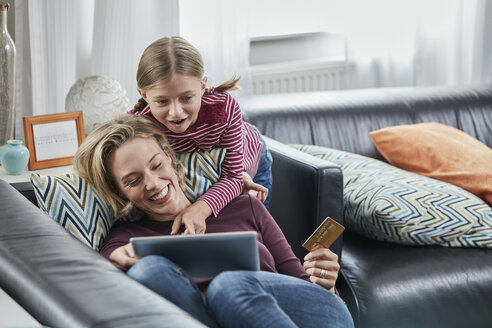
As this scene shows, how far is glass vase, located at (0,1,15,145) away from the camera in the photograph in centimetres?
210

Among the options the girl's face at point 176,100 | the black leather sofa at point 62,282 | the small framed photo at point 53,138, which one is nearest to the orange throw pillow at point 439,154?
the girl's face at point 176,100

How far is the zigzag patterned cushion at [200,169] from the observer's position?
177 centimetres

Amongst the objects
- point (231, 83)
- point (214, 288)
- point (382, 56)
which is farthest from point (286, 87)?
point (214, 288)

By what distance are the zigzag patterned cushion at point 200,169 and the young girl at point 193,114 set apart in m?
0.02

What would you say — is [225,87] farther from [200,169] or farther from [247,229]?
[247,229]

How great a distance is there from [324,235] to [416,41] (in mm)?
2183

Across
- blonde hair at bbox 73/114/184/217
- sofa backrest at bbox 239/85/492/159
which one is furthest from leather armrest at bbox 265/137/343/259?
blonde hair at bbox 73/114/184/217

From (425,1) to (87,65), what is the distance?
176 cm

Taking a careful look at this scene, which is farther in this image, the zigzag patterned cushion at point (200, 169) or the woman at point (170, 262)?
the zigzag patterned cushion at point (200, 169)

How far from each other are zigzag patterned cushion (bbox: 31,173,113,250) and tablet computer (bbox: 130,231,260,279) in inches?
13.5

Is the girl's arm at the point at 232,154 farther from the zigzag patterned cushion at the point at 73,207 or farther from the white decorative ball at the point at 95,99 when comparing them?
the white decorative ball at the point at 95,99

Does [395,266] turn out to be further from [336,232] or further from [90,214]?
[90,214]

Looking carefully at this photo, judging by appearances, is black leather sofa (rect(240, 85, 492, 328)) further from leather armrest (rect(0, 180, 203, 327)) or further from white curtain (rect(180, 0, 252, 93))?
leather armrest (rect(0, 180, 203, 327))

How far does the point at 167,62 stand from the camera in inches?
66.6
